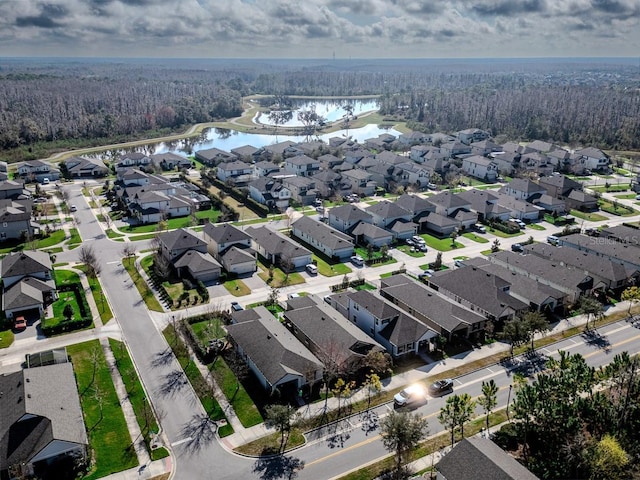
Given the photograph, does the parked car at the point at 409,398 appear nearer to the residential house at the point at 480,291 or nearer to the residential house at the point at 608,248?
the residential house at the point at 480,291

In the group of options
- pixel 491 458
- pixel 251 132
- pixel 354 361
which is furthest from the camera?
pixel 251 132

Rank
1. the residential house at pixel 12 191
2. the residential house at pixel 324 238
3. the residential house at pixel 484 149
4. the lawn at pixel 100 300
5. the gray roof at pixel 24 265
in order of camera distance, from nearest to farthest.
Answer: the lawn at pixel 100 300
the gray roof at pixel 24 265
the residential house at pixel 324 238
the residential house at pixel 12 191
the residential house at pixel 484 149

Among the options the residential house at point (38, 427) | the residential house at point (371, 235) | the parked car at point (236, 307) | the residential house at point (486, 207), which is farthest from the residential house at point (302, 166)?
the residential house at point (38, 427)

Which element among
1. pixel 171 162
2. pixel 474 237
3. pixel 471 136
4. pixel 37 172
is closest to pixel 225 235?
pixel 474 237

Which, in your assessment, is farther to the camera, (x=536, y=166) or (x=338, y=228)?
(x=536, y=166)

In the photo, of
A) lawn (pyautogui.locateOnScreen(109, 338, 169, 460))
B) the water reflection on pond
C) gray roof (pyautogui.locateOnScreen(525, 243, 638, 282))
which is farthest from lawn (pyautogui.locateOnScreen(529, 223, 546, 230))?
the water reflection on pond

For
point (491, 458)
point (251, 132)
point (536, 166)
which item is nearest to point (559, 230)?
point (536, 166)

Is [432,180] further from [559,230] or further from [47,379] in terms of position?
[47,379]
